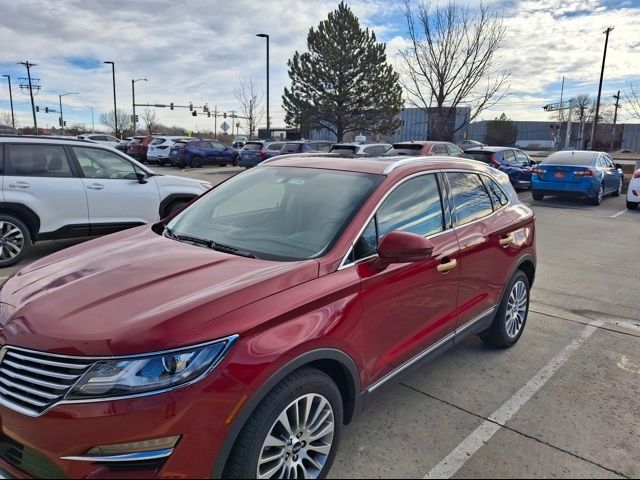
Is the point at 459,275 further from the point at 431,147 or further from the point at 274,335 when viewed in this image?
the point at 431,147

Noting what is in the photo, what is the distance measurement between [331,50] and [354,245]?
127ft

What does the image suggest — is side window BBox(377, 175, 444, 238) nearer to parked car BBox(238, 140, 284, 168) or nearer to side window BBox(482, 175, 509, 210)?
side window BBox(482, 175, 509, 210)

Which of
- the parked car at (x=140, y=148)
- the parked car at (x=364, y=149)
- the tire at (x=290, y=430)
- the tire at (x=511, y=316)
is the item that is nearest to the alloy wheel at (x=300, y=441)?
the tire at (x=290, y=430)

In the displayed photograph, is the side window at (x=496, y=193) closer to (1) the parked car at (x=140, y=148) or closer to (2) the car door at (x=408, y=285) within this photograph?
(2) the car door at (x=408, y=285)

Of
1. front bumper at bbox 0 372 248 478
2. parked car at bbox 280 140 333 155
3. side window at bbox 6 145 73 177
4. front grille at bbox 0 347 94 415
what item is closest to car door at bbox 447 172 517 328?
front bumper at bbox 0 372 248 478

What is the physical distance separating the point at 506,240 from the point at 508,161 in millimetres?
13999

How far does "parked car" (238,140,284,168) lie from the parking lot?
2063cm

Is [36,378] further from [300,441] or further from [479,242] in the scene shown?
[479,242]

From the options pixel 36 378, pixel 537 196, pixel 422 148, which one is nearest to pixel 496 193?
pixel 36 378

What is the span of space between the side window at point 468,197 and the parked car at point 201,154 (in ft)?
79.3

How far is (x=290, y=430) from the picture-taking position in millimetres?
2242

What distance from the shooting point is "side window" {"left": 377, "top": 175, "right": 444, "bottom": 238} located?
303 centimetres

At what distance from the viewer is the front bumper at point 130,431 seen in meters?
1.82

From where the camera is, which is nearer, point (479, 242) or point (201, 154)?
point (479, 242)
